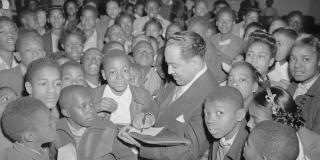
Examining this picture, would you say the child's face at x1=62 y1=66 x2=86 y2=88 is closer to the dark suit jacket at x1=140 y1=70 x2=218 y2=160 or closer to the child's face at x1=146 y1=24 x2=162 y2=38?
the dark suit jacket at x1=140 y1=70 x2=218 y2=160

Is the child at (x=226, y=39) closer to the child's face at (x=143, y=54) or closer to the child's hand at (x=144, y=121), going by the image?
the child's face at (x=143, y=54)

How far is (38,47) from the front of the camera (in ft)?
11.7

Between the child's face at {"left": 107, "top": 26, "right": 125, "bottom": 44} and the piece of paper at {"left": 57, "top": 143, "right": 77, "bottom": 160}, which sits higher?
the child's face at {"left": 107, "top": 26, "right": 125, "bottom": 44}

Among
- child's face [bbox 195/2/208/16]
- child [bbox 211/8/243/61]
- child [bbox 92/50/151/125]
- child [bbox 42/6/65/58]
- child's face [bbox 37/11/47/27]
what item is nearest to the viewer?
child [bbox 92/50/151/125]

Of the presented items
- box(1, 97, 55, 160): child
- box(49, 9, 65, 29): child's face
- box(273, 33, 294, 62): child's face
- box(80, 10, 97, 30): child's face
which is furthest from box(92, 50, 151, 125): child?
box(49, 9, 65, 29): child's face

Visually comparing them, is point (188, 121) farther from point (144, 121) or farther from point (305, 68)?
point (305, 68)

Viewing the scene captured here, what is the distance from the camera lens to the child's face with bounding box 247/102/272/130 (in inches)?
93.7

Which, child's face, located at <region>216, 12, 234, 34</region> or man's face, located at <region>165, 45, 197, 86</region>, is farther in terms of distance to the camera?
child's face, located at <region>216, 12, 234, 34</region>

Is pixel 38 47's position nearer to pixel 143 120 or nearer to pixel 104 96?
pixel 104 96

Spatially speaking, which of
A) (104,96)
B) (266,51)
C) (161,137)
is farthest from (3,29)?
(266,51)

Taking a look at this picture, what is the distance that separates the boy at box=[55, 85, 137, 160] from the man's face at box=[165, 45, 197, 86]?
722mm

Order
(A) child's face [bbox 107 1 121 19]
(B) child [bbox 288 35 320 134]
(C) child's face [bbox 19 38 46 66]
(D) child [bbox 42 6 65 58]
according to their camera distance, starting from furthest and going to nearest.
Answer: (A) child's face [bbox 107 1 121 19] → (D) child [bbox 42 6 65 58] → (C) child's face [bbox 19 38 46 66] → (B) child [bbox 288 35 320 134]

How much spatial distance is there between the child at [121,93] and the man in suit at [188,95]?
1.70 ft

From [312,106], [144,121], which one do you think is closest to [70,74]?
[144,121]
